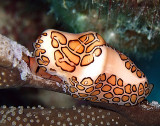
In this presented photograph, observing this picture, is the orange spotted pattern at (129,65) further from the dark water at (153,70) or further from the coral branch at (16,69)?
the dark water at (153,70)

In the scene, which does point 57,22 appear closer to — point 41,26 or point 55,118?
point 41,26

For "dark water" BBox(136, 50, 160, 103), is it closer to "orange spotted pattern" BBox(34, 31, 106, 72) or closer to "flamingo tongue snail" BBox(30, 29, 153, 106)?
"flamingo tongue snail" BBox(30, 29, 153, 106)

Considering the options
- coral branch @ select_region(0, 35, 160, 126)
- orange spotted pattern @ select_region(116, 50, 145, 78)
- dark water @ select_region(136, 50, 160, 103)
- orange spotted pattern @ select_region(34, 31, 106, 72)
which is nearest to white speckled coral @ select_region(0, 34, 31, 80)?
coral branch @ select_region(0, 35, 160, 126)

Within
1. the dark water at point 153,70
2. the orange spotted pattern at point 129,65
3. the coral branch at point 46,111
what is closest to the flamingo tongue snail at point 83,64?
the orange spotted pattern at point 129,65

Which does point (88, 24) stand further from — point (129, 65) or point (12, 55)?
point (12, 55)

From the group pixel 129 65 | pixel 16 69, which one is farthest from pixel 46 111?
pixel 129 65

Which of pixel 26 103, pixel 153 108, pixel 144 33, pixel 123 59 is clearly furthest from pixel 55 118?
pixel 144 33
